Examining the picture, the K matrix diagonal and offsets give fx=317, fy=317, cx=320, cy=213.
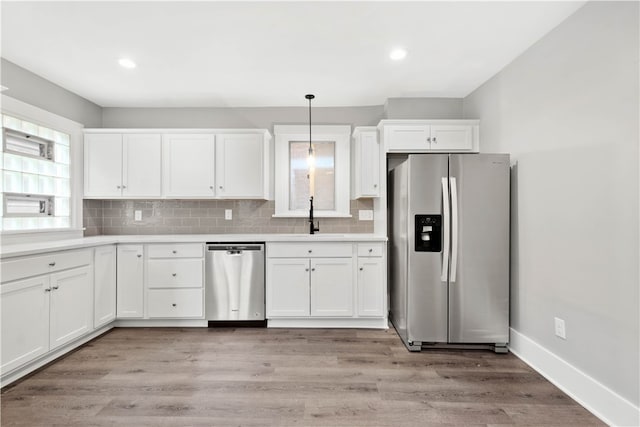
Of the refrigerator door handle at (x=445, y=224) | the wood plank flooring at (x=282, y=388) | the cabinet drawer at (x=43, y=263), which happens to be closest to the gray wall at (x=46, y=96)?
the cabinet drawer at (x=43, y=263)

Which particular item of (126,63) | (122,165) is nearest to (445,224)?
(126,63)

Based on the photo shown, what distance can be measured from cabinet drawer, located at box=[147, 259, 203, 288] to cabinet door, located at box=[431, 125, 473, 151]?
9.05ft

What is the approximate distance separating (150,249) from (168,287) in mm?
433

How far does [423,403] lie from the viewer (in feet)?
6.45

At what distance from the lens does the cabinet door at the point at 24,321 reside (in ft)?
6.86

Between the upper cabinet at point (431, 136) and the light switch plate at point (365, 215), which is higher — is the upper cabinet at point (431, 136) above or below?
above

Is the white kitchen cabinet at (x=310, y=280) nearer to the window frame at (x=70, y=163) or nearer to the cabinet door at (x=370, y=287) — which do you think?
the cabinet door at (x=370, y=287)

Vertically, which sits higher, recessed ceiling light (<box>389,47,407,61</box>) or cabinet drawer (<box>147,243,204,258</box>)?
recessed ceiling light (<box>389,47,407,61</box>)

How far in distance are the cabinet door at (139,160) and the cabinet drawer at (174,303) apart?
4.02 feet

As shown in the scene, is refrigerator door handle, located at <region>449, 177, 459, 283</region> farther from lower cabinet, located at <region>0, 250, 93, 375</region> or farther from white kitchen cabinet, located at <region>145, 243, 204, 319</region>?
lower cabinet, located at <region>0, 250, 93, 375</region>

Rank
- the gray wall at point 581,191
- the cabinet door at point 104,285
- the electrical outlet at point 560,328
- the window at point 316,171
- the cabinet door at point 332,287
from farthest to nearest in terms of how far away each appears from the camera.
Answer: the window at point 316,171, the cabinet door at point 332,287, the cabinet door at point 104,285, the electrical outlet at point 560,328, the gray wall at point 581,191

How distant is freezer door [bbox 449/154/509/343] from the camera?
2.63 m

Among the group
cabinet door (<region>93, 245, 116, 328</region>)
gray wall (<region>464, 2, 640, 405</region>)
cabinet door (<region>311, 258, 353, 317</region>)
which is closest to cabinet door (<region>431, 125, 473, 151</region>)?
gray wall (<region>464, 2, 640, 405</region>)

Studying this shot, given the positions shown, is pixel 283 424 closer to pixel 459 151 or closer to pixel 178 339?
pixel 178 339
